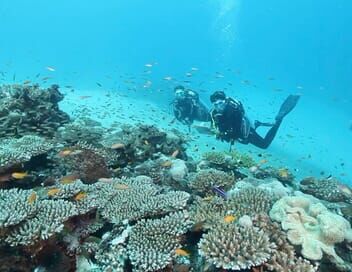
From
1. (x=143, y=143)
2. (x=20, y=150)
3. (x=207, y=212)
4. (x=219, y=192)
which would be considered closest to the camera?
(x=207, y=212)

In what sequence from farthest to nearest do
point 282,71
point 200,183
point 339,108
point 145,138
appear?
point 282,71
point 339,108
point 145,138
point 200,183

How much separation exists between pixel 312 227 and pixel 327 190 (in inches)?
158

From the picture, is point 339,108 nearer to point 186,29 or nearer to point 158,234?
point 158,234

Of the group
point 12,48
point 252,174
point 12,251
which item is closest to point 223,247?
point 12,251

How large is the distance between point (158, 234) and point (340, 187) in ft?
19.0

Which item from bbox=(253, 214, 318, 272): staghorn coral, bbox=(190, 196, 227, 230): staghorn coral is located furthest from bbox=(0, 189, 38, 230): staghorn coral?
bbox=(253, 214, 318, 272): staghorn coral

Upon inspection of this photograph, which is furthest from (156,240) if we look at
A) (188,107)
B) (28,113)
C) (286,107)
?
(286,107)

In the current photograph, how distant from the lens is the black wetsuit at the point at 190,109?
13.1m

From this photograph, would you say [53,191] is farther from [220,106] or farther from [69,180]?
[220,106]

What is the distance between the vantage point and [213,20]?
140875mm

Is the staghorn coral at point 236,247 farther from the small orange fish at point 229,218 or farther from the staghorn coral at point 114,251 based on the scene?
the staghorn coral at point 114,251

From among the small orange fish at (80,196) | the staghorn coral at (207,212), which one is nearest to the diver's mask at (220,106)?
the staghorn coral at (207,212)

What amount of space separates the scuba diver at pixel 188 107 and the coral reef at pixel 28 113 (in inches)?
165

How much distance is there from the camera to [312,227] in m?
4.55
